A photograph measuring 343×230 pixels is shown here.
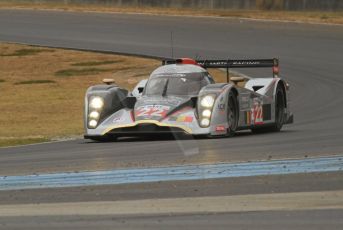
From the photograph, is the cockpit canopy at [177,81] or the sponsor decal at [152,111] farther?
the cockpit canopy at [177,81]

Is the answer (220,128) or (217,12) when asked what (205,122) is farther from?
(217,12)

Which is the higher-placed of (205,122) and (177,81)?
(177,81)

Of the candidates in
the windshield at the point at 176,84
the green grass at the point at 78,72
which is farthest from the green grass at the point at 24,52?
the windshield at the point at 176,84

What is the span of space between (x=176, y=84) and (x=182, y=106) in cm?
86

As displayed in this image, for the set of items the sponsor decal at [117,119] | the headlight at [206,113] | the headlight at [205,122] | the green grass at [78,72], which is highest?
the headlight at [206,113]

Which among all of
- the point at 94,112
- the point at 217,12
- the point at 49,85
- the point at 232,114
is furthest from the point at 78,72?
the point at 232,114

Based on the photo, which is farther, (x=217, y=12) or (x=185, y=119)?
(x=217, y=12)

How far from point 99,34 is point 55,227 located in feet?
111

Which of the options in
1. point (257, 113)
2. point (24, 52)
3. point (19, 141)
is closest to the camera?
point (257, 113)

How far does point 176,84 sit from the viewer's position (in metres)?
16.6

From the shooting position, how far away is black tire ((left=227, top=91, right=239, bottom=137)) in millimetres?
15956

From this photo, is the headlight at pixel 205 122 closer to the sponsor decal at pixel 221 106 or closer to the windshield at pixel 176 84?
the sponsor decal at pixel 221 106

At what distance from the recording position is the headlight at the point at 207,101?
15.5m

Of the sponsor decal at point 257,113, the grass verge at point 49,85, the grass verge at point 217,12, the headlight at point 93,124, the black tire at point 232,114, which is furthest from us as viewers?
the grass verge at point 217,12
